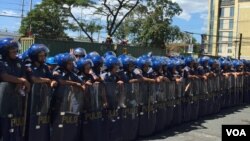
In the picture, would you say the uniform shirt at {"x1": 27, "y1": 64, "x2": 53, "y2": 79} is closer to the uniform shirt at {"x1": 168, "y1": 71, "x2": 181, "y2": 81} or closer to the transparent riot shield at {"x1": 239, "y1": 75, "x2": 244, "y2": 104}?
the uniform shirt at {"x1": 168, "y1": 71, "x2": 181, "y2": 81}

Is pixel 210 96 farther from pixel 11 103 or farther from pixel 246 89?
pixel 11 103

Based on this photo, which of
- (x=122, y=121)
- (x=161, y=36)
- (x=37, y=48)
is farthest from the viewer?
(x=161, y=36)

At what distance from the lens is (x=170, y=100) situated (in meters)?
11.4

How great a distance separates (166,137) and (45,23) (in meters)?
35.8

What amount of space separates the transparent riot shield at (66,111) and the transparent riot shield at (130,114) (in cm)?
153

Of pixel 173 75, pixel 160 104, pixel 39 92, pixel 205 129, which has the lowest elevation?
pixel 205 129

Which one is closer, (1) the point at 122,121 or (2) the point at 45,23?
(1) the point at 122,121

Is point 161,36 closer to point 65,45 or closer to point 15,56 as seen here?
point 65,45

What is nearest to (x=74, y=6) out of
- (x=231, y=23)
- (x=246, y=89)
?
(x=246, y=89)

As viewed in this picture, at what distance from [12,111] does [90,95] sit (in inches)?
75.2

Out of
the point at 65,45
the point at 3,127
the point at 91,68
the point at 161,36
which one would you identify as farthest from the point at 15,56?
the point at 161,36

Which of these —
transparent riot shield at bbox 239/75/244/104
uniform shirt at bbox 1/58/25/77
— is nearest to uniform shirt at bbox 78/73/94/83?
uniform shirt at bbox 1/58/25/77

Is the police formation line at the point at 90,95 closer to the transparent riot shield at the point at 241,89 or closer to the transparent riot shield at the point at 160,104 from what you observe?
the transparent riot shield at the point at 160,104

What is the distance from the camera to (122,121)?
925cm
